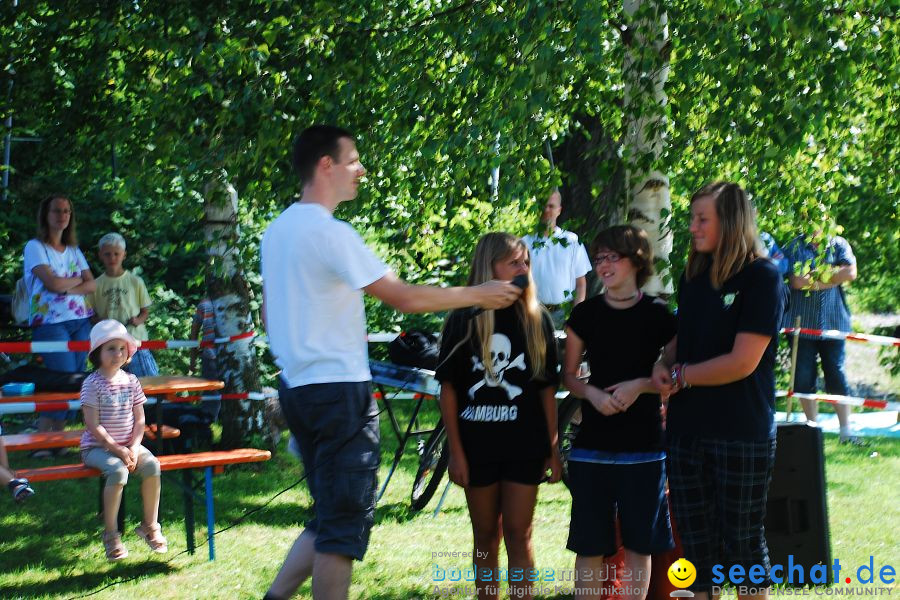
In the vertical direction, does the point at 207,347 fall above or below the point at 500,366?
above

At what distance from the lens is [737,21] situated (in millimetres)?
4777

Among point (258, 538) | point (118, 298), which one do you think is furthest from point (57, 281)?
point (258, 538)

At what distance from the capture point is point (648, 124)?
16.9ft

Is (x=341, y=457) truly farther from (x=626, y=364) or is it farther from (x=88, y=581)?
(x=88, y=581)

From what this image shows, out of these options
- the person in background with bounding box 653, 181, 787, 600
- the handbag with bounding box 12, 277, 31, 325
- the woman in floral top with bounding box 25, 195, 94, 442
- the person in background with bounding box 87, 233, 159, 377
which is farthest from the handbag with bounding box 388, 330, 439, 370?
the handbag with bounding box 12, 277, 31, 325

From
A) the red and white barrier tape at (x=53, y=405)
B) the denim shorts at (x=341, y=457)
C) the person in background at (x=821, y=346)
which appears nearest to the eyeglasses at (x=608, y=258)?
the denim shorts at (x=341, y=457)

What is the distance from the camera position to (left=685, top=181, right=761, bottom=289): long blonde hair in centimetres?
411

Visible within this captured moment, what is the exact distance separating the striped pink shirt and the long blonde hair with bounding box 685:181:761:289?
3.33 meters

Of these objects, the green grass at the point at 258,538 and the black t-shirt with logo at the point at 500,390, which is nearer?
the black t-shirt with logo at the point at 500,390

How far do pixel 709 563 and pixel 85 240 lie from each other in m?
9.83

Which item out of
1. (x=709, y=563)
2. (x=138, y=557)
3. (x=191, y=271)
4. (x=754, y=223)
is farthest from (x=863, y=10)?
(x=191, y=271)

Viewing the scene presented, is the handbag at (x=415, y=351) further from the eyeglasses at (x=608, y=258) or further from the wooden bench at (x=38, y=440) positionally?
the eyeglasses at (x=608, y=258)

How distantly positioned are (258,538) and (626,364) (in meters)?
3.00

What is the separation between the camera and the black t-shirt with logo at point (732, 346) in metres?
4.02
